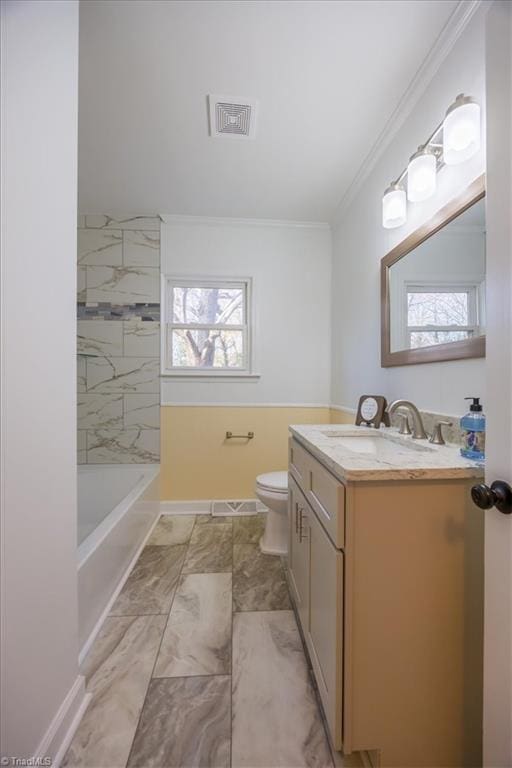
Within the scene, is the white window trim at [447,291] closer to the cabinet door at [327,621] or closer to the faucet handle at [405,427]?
the faucet handle at [405,427]

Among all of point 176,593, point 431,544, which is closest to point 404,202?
point 431,544

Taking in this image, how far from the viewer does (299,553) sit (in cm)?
130

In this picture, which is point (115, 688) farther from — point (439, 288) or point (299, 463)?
point (439, 288)

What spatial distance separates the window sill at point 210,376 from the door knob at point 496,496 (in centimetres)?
210

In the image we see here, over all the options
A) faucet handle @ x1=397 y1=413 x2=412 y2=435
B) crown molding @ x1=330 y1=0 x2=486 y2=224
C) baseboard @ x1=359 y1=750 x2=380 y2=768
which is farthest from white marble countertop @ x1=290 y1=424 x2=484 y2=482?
crown molding @ x1=330 y1=0 x2=486 y2=224

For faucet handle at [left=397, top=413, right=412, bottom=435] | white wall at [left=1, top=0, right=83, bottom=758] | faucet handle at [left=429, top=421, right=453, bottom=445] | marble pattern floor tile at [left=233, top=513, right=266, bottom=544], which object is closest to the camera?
white wall at [left=1, top=0, right=83, bottom=758]

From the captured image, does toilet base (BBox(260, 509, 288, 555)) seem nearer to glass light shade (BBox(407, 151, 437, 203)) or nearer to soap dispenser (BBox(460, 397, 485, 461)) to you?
soap dispenser (BBox(460, 397, 485, 461))

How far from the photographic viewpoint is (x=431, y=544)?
0.80 metres

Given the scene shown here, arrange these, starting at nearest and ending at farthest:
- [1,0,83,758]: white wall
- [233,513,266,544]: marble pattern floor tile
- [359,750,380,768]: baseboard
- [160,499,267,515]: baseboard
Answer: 1. [1,0,83,758]: white wall
2. [359,750,380,768]: baseboard
3. [233,513,266,544]: marble pattern floor tile
4. [160,499,267,515]: baseboard

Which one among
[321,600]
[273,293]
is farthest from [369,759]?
[273,293]

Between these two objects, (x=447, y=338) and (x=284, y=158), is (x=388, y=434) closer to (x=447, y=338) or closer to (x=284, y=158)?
(x=447, y=338)

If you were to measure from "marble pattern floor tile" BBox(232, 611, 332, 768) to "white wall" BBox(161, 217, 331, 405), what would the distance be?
1.68 m

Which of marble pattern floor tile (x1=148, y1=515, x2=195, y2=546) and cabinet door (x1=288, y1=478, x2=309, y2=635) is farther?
marble pattern floor tile (x1=148, y1=515, x2=195, y2=546)

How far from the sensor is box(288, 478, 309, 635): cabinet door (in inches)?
45.7
